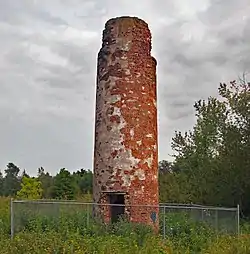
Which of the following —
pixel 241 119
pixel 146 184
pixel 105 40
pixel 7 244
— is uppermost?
pixel 105 40

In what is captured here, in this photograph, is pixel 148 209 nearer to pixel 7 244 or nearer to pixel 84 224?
pixel 84 224

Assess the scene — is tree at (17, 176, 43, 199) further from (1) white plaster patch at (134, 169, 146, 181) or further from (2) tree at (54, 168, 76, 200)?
(1) white plaster patch at (134, 169, 146, 181)

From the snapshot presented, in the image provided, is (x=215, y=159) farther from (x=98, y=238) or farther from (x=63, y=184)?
(x=63, y=184)


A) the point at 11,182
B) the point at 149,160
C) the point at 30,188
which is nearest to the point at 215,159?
the point at 149,160

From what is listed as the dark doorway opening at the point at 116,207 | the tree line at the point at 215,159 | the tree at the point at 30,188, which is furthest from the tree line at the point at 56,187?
the dark doorway opening at the point at 116,207

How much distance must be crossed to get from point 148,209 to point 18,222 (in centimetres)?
469

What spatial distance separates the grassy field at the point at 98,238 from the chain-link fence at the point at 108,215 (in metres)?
0.03

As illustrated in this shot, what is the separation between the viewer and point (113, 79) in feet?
65.4

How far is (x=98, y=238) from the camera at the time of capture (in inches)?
632

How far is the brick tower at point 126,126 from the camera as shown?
19.4 metres

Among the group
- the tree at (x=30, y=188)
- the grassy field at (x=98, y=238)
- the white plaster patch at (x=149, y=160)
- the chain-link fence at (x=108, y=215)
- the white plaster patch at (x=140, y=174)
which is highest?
the white plaster patch at (x=149, y=160)

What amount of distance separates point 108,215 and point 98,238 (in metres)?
3.29

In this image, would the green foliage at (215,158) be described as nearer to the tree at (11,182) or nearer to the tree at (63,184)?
the tree at (63,184)

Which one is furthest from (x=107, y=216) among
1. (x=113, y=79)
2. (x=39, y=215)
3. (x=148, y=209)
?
(x=113, y=79)
